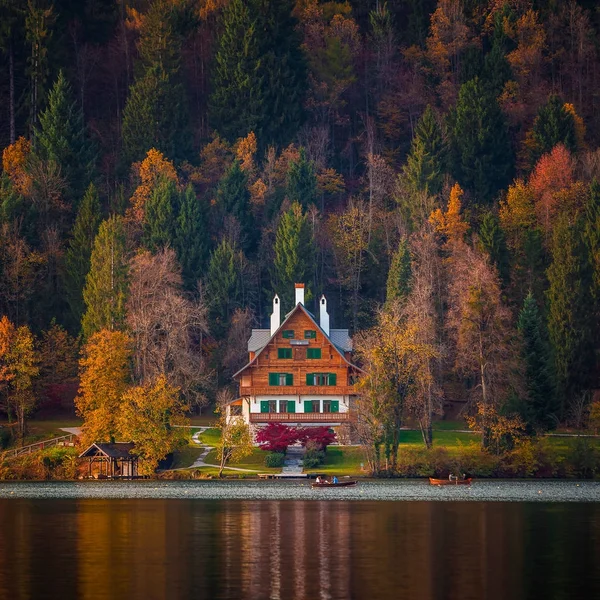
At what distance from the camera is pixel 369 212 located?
499 feet

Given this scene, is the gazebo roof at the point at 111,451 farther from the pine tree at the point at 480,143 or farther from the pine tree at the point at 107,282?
the pine tree at the point at 480,143

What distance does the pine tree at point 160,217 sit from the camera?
143m

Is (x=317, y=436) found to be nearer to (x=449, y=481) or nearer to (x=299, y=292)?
(x=449, y=481)

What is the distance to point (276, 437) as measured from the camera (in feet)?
380

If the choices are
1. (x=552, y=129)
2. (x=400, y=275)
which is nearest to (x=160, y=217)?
(x=400, y=275)

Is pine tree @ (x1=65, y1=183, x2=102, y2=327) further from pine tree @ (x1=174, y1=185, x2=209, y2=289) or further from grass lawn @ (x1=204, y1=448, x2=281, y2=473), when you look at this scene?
grass lawn @ (x1=204, y1=448, x2=281, y2=473)

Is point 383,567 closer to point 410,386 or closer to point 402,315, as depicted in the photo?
point 410,386

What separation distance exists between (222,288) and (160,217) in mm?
9275

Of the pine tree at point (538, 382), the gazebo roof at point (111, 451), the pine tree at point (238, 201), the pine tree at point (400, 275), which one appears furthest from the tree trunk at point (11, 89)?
the pine tree at point (538, 382)

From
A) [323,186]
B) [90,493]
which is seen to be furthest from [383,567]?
[323,186]

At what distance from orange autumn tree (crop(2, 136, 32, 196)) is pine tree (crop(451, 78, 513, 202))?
42032 millimetres

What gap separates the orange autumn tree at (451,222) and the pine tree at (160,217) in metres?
23.5

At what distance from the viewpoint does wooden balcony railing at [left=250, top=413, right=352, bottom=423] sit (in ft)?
409

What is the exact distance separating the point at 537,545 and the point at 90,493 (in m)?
37.6
